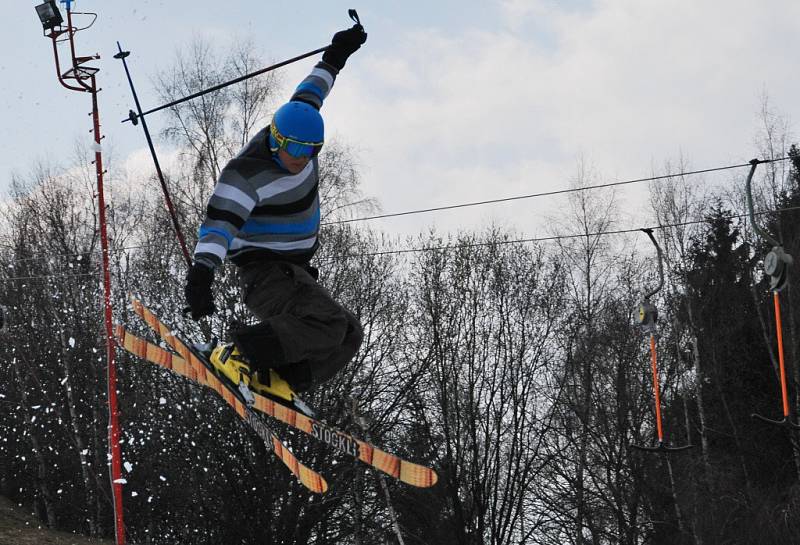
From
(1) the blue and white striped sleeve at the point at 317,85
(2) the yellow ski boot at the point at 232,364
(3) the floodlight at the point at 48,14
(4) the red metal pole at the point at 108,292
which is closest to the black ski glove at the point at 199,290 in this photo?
(2) the yellow ski boot at the point at 232,364

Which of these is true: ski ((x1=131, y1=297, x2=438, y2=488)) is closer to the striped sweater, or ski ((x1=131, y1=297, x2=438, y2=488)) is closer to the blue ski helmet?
the striped sweater

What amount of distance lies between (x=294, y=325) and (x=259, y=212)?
533mm

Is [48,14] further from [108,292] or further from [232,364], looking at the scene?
[232,364]

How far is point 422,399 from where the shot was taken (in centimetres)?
1948

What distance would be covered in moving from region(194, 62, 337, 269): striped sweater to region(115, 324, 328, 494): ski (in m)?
0.63

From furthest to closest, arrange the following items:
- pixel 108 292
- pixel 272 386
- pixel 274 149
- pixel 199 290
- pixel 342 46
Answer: pixel 108 292 < pixel 342 46 < pixel 272 386 < pixel 274 149 < pixel 199 290

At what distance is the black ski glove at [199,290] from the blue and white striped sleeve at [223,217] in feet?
0.14

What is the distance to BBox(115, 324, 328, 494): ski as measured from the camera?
14.4ft

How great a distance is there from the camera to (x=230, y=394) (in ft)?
14.6

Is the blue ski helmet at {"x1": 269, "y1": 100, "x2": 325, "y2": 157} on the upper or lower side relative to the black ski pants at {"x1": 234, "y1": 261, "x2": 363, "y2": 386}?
upper

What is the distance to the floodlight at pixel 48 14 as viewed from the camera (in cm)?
806

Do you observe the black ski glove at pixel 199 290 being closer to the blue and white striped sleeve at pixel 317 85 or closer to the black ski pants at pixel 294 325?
the black ski pants at pixel 294 325

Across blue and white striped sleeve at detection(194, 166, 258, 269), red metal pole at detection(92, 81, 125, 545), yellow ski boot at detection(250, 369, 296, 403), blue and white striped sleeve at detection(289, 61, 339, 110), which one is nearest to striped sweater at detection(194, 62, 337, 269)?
blue and white striped sleeve at detection(194, 166, 258, 269)

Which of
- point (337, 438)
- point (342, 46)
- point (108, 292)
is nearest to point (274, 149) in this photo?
point (342, 46)
